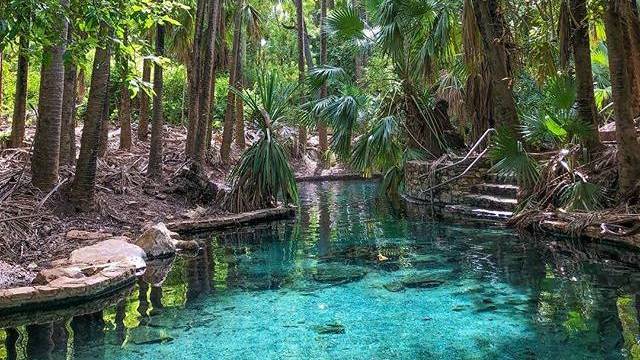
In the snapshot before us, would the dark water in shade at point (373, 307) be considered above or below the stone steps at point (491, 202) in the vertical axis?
below

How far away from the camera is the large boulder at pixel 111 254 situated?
7414 millimetres

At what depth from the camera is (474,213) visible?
12320mm

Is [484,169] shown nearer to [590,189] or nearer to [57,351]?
[590,189]

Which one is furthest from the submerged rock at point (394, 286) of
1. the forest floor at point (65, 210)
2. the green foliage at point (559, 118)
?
the green foliage at point (559, 118)

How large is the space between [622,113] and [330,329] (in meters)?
5.74

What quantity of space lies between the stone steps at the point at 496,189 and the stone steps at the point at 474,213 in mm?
560

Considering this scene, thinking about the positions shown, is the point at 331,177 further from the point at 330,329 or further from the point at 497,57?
the point at 330,329

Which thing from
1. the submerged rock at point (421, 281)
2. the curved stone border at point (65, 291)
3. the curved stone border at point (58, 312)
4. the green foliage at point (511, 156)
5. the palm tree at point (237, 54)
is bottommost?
the curved stone border at point (58, 312)

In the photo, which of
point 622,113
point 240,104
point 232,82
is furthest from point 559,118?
point 240,104

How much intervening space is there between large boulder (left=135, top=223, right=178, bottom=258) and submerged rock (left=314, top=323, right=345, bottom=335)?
153 inches

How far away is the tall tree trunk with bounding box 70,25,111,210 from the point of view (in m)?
9.75

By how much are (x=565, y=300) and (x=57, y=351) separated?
4.78 m

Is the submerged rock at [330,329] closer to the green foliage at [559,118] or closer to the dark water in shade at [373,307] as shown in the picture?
the dark water in shade at [373,307]

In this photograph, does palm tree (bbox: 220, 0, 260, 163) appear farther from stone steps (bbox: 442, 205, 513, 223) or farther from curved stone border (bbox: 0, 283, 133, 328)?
curved stone border (bbox: 0, 283, 133, 328)
